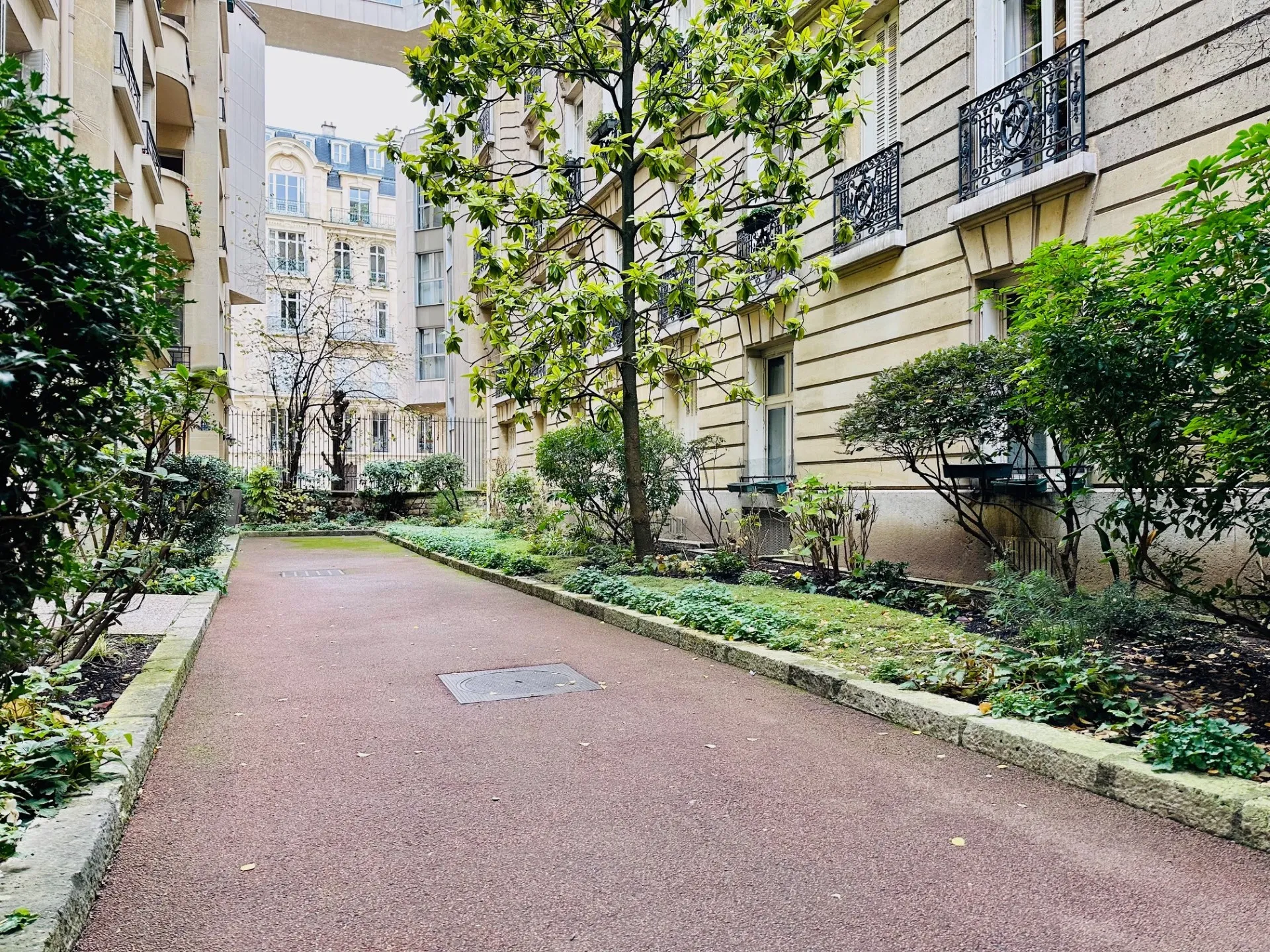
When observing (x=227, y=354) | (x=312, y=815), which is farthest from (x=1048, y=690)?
(x=227, y=354)

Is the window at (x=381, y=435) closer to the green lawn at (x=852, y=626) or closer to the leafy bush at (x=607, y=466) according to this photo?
the leafy bush at (x=607, y=466)

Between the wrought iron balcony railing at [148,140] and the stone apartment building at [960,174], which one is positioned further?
the wrought iron balcony railing at [148,140]

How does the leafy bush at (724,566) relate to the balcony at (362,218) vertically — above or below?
below

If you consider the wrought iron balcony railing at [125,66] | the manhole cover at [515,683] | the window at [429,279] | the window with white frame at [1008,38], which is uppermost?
the window at [429,279]

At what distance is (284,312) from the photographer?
3572cm

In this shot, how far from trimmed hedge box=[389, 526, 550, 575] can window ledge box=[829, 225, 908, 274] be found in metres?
5.70

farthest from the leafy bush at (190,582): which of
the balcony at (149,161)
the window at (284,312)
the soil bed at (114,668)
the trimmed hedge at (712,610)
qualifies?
the window at (284,312)

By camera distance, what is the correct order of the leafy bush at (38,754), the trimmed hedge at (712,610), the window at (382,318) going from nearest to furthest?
1. the leafy bush at (38,754)
2. the trimmed hedge at (712,610)
3. the window at (382,318)

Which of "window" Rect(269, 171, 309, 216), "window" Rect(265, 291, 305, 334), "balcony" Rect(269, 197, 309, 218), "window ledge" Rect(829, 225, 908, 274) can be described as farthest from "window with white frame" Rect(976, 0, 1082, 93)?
"window" Rect(269, 171, 309, 216)

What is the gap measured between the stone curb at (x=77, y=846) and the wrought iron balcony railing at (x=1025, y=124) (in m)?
9.25

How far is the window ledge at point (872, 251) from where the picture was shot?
1105 centimetres

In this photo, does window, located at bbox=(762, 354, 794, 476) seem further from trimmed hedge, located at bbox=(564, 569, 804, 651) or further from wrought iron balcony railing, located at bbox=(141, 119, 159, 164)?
wrought iron balcony railing, located at bbox=(141, 119, 159, 164)

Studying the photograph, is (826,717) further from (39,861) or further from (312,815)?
(39,861)

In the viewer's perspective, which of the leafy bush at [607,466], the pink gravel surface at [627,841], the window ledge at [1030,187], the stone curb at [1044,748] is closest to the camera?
the pink gravel surface at [627,841]
